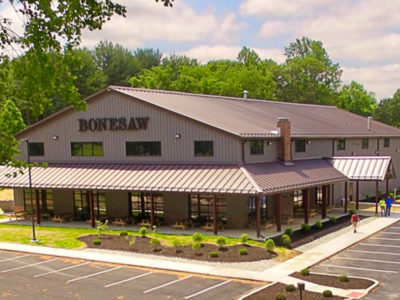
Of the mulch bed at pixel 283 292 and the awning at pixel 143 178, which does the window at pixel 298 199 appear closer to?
the awning at pixel 143 178

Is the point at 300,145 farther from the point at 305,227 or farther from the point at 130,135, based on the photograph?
the point at 130,135

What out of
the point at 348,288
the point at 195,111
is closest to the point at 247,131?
the point at 195,111

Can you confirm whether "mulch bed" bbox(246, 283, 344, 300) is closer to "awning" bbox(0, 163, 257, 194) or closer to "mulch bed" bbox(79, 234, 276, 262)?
"mulch bed" bbox(79, 234, 276, 262)

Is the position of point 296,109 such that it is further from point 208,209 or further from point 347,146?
point 208,209

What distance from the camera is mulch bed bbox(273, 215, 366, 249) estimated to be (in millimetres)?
27519

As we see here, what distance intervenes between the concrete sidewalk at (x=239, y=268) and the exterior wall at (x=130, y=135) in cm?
848

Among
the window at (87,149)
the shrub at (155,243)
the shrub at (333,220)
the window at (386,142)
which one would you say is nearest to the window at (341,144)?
the window at (386,142)

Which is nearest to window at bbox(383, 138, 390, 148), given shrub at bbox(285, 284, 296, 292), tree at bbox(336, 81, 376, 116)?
shrub at bbox(285, 284, 296, 292)

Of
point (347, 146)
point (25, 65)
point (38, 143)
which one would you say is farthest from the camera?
point (347, 146)

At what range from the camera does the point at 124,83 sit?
8969 centimetres

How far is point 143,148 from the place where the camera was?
115ft

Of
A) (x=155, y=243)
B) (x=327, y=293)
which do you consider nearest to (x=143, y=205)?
(x=155, y=243)

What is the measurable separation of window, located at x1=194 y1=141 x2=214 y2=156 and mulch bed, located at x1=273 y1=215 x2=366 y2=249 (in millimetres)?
7617

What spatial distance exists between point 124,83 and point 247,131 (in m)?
60.7
